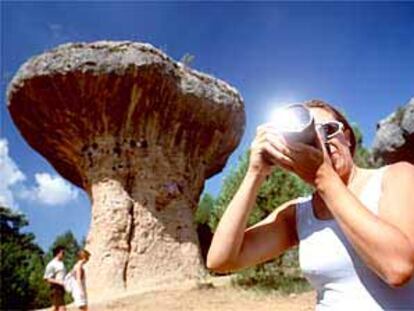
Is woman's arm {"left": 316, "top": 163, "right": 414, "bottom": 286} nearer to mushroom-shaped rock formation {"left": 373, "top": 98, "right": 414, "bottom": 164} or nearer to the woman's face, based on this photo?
the woman's face

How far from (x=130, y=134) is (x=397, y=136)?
658cm

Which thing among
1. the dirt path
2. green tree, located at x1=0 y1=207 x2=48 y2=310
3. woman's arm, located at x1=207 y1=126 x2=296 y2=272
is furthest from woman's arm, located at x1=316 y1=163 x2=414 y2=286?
green tree, located at x1=0 y1=207 x2=48 y2=310

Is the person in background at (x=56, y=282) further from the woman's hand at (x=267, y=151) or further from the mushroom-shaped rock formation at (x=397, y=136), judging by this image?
the woman's hand at (x=267, y=151)

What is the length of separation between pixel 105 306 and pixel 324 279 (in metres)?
9.85

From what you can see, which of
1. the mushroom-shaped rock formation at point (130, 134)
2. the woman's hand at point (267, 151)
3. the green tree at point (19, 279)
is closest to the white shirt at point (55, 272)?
the mushroom-shaped rock formation at point (130, 134)

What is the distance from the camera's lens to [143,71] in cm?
1240

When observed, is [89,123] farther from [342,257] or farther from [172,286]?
→ [342,257]

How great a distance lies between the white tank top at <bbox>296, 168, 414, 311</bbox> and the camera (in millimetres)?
1044

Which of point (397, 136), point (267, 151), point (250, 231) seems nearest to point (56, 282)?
point (397, 136)

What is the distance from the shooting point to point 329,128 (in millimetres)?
1181

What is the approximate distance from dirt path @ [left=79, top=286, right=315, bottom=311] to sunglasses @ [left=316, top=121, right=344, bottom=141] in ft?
25.9

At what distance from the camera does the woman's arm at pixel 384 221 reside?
997 mm

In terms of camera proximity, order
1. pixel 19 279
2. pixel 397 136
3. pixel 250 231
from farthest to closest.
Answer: pixel 19 279 < pixel 397 136 < pixel 250 231

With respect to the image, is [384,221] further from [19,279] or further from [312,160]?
[19,279]
